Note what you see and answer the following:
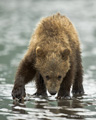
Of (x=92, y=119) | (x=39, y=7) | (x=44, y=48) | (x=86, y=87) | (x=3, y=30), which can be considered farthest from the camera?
(x=39, y=7)

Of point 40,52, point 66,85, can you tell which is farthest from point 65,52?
point 66,85

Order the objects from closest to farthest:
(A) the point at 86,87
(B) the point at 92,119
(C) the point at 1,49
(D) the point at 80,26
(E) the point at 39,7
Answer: (B) the point at 92,119
(A) the point at 86,87
(C) the point at 1,49
(D) the point at 80,26
(E) the point at 39,7

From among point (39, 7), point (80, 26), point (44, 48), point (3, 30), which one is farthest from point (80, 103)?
point (39, 7)

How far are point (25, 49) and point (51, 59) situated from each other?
1066cm

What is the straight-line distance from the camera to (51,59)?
10070 mm

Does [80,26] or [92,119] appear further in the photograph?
[80,26]

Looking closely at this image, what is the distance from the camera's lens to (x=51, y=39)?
34.9ft

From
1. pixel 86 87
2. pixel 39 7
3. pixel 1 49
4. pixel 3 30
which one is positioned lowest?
pixel 86 87

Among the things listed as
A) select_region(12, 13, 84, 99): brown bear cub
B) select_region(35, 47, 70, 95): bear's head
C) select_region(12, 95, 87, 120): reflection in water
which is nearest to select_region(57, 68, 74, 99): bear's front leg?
select_region(12, 13, 84, 99): brown bear cub

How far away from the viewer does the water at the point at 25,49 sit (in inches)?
369

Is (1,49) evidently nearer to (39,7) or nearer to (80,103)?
(80,103)

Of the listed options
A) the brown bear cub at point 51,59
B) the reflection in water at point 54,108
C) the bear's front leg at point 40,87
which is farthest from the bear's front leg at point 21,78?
the bear's front leg at point 40,87

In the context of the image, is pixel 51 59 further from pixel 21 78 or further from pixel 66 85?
pixel 66 85

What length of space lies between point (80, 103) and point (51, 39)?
4.88 feet
